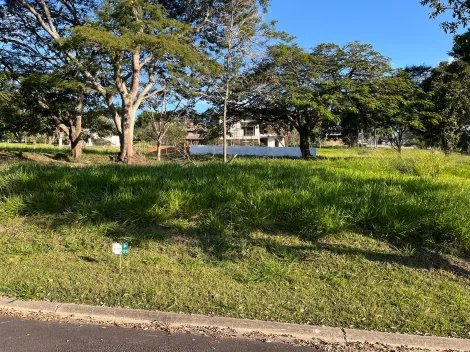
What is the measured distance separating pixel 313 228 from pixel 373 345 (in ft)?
6.39

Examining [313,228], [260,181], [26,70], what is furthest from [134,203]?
[26,70]

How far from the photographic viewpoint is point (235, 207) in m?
5.31

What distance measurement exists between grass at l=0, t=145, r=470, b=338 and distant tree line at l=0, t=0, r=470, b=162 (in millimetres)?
10273

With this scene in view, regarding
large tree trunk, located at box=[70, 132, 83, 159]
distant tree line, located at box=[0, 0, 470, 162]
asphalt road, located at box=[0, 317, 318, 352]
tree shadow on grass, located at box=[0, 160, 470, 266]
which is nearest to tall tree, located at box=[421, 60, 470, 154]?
distant tree line, located at box=[0, 0, 470, 162]

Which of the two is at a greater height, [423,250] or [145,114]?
[145,114]

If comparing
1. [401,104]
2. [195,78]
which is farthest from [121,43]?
[401,104]

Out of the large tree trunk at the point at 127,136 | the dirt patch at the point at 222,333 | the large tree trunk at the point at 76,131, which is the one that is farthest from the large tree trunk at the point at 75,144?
the dirt patch at the point at 222,333

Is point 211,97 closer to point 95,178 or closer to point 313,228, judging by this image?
point 95,178

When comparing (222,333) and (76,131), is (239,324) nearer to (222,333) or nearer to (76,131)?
(222,333)

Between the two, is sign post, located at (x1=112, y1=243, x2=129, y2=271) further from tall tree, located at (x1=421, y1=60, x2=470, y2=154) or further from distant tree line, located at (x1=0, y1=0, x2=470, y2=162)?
tall tree, located at (x1=421, y1=60, x2=470, y2=154)

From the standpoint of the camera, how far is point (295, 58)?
22703 mm

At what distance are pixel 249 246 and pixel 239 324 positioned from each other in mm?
1417

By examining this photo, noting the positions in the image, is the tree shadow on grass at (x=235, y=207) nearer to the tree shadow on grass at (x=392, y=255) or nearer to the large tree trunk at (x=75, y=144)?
the tree shadow on grass at (x=392, y=255)

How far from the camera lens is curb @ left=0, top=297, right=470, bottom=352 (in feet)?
9.79
